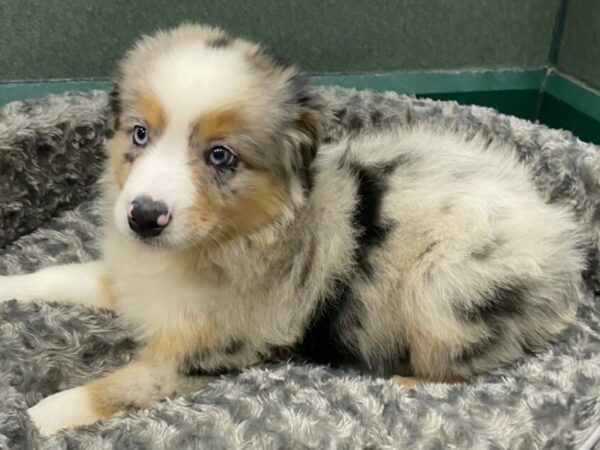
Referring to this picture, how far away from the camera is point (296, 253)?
81.2 inches

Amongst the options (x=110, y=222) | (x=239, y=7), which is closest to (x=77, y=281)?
(x=110, y=222)

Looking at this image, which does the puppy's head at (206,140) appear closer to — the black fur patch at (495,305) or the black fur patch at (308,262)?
the black fur patch at (308,262)

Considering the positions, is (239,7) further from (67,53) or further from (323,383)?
(323,383)

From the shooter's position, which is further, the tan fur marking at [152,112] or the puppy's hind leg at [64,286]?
the puppy's hind leg at [64,286]

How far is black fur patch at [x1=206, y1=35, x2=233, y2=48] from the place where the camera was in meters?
1.95

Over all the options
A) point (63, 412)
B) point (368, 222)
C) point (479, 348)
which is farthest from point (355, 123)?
point (63, 412)

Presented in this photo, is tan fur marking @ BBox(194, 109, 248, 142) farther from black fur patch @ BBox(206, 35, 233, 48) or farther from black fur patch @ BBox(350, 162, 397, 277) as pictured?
black fur patch @ BBox(350, 162, 397, 277)

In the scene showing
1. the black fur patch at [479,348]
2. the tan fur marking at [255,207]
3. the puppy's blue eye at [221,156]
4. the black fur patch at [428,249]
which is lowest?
the black fur patch at [479,348]

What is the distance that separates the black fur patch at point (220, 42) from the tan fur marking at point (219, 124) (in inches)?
8.6

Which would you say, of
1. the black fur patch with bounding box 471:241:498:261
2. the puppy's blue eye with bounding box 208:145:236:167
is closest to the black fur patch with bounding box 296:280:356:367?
the black fur patch with bounding box 471:241:498:261

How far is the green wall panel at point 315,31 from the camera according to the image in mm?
3170

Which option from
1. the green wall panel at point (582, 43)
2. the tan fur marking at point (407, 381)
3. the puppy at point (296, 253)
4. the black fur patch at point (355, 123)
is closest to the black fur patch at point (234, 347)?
the puppy at point (296, 253)

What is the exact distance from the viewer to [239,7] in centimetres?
337

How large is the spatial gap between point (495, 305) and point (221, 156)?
2.58ft
